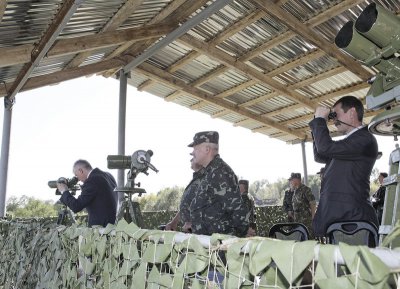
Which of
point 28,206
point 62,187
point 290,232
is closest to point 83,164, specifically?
point 62,187

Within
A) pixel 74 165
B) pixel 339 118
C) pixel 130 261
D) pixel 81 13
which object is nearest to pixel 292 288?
pixel 130 261

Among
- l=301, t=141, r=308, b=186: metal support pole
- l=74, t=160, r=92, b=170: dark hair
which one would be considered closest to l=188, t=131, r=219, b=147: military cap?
l=74, t=160, r=92, b=170: dark hair

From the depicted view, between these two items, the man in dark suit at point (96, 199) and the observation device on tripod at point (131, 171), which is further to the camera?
the man in dark suit at point (96, 199)

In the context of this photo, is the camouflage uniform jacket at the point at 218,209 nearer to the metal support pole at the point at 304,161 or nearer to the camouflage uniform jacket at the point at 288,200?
the camouflage uniform jacket at the point at 288,200

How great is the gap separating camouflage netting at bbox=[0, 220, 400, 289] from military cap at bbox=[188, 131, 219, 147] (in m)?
1.12

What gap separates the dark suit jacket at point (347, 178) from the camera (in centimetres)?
214

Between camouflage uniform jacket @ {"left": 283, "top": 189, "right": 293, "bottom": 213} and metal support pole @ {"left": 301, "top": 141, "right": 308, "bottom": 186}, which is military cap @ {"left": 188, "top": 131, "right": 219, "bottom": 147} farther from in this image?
metal support pole @ {"left": 301, "top": 141, "right": 308, "bottom": 186}

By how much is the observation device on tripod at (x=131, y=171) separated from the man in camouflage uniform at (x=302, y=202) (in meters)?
4.43

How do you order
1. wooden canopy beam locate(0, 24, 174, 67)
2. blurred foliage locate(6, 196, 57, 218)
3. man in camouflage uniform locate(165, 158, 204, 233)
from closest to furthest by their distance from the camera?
man in camouflage uniform locate(165, 158, 204, 233) → wooden canopy beam locate(0, 24, 174, 67) → blurred foliage locate(6, 196, 57, 218)

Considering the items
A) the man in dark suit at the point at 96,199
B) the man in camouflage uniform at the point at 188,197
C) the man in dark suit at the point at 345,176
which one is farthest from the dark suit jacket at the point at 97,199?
the man in dark suit at the point at 345,176

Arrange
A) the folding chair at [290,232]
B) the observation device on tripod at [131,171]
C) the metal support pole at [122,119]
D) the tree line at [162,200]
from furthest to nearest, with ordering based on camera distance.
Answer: the tree line at [162,200] < the metal support pole at [122,119] < the observation device on tripod at [131,171] < the folding chair at [290,232]

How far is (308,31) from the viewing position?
550 cm

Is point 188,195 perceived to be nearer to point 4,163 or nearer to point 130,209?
point 130,209

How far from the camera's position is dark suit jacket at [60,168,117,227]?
3.75 metres
